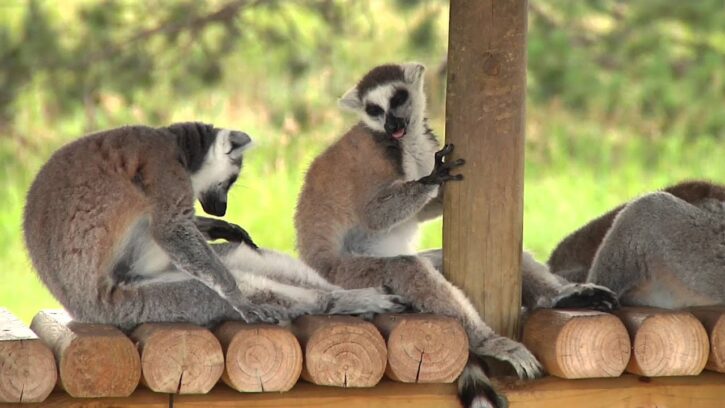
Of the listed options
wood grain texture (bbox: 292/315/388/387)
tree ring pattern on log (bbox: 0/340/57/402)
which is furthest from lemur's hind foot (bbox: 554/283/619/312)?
tree ring pattern on log (bbox: 0/340/57/402)

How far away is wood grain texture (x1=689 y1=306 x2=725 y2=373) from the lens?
4410 mm

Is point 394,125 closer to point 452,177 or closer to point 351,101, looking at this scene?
point 351,101

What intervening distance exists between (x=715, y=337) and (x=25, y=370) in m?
2.33

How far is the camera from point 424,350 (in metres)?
4.21

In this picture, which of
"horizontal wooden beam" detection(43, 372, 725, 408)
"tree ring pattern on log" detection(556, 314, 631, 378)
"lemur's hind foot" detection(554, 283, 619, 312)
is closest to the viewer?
"horizontal wooden beam" detection(43, 372, 725, 408)

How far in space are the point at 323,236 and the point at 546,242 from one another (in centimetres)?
572

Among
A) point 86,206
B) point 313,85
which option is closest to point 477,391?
point 86,206

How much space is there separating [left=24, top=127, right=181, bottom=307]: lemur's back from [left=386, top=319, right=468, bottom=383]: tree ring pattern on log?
109 centimetres

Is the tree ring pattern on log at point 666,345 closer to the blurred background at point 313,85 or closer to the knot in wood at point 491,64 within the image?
the knot in wood at point 491,64

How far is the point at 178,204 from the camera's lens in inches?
181

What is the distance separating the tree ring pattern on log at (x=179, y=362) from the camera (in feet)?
13.3

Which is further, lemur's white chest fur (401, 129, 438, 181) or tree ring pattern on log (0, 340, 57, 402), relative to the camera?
lemur's white chest fur (401, 129, 438, 181)

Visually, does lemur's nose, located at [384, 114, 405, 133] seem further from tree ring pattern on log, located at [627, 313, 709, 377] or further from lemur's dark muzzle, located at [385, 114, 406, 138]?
tree ring pattern on log, located at [627, 313, 709, 377]

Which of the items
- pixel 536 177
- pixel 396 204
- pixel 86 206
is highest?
pixel 536 177
